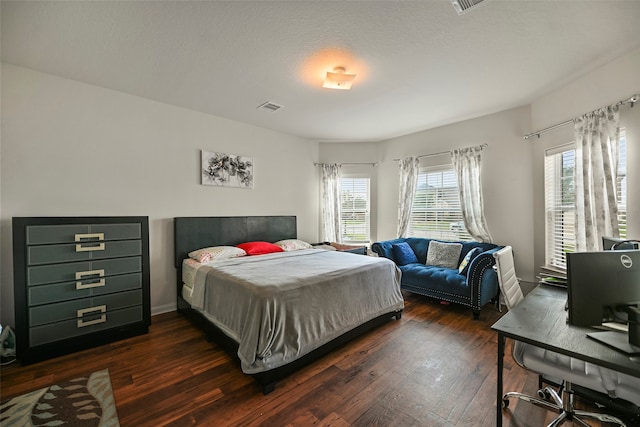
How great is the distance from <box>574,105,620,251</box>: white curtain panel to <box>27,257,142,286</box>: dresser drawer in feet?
15.2

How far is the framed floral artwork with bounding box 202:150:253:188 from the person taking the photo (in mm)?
3705

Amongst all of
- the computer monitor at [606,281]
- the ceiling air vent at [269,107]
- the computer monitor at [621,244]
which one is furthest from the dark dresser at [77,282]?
the computer monitor at [621,244]

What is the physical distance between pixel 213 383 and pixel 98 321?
1464 mm

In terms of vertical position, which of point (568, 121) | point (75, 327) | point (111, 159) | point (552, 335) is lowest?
point (75, 327)

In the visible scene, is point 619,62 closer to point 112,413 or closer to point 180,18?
point 180,18

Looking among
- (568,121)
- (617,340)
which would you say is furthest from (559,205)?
(617,340)

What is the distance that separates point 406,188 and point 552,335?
144 inches

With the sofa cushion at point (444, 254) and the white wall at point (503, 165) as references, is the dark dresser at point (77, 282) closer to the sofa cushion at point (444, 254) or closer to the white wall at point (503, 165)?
the sofa cushion at point (444, 254)

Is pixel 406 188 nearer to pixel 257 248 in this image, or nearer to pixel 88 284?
pixel 257 248

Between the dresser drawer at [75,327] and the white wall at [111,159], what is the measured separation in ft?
1.86

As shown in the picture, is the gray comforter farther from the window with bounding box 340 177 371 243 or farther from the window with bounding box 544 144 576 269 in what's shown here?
the window with bounding box 340 177 371 243

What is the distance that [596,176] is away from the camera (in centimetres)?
249

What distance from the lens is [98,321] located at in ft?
8.21

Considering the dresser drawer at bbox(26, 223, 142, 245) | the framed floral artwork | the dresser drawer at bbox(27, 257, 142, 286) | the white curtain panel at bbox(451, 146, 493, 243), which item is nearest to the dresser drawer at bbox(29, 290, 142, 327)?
the dresser drawer at bbox(27, 257, 142, 286)
